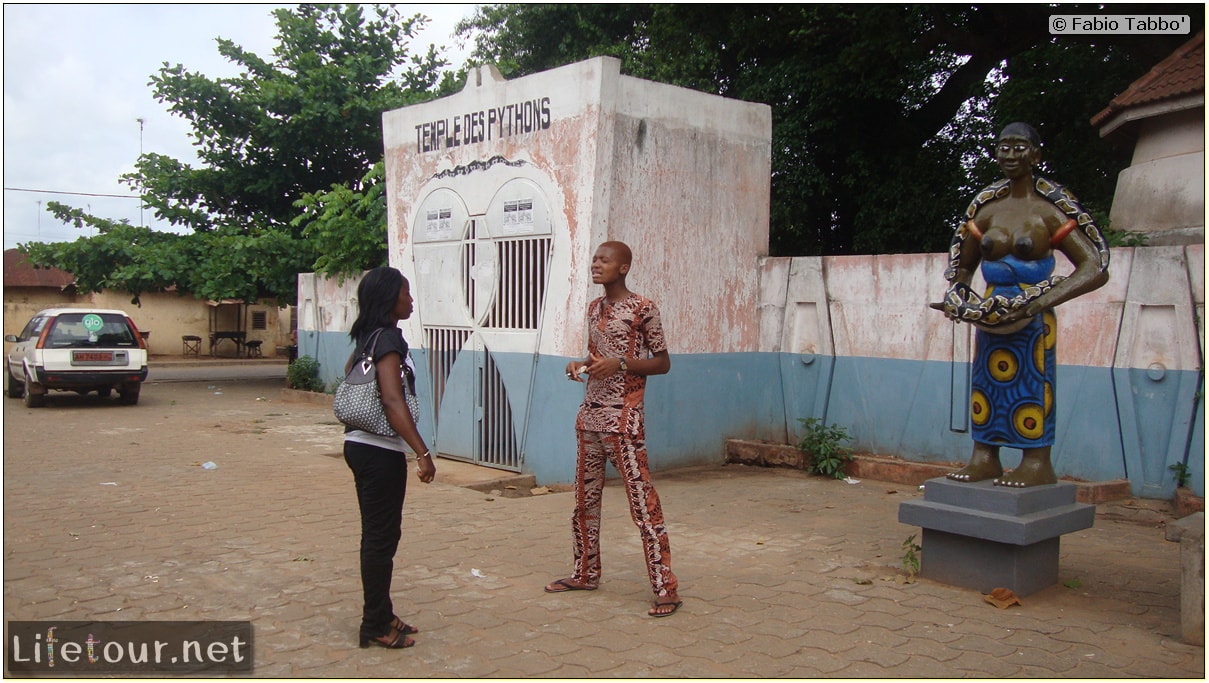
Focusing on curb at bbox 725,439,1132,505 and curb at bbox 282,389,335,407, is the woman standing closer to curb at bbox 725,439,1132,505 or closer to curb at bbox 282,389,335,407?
curb at bbox 725,439,1132,505

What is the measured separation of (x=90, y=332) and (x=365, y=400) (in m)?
12.8

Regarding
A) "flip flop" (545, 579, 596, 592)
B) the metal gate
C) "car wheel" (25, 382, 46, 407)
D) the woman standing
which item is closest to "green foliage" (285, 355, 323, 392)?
"car wheel" (25, 382, 46, 407)

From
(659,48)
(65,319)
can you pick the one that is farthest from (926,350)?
(65,319)

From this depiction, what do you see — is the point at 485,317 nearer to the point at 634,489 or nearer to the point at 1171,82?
the point at 634,489

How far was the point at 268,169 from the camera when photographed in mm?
19500

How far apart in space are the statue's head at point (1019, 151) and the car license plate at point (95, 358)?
45.2ft

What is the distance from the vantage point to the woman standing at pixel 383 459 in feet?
13.4

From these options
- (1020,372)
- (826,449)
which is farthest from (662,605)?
(826,449)

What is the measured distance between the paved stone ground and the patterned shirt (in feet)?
3.10

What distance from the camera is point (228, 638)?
14.2 feet

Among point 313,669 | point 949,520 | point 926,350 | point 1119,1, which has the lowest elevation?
point 313,669

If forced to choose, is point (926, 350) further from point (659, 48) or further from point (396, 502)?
point (659, 48)

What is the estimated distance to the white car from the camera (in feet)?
47.3

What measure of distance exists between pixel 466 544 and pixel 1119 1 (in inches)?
391
